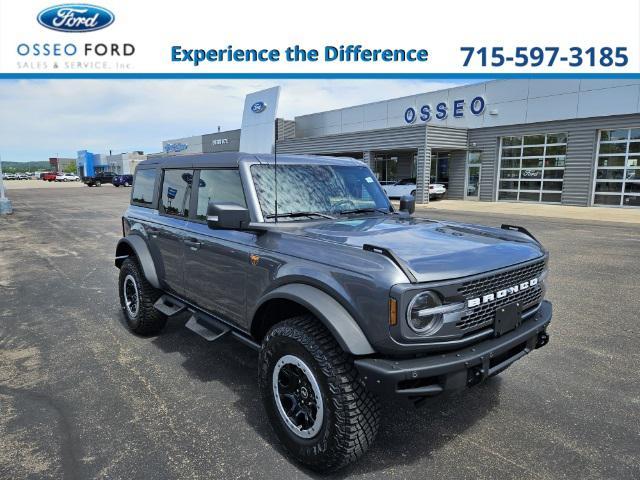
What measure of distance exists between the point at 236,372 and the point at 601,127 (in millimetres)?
22558

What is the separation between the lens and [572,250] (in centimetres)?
971

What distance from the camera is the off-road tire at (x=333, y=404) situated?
236cm

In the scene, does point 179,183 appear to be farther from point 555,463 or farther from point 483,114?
point 483,114

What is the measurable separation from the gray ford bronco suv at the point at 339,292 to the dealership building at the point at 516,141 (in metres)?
21.2


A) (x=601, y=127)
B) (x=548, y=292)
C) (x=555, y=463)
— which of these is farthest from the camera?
(x=601, y=127)

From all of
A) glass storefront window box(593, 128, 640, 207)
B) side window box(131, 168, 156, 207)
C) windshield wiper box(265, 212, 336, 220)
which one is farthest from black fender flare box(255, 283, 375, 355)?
glass storefront window box(593, 128, 640, 207)

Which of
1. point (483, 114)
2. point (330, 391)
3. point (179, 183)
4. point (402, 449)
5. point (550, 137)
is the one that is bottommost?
point (402, 449)

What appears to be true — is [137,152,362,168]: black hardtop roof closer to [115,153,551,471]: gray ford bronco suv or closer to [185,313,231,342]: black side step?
[115,153,551,471]: gray ford bronco suv

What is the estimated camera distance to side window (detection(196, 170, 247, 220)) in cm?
342

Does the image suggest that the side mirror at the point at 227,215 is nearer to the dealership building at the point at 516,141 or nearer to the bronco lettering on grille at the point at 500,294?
the bronco lettering on grille at the point at 500,294

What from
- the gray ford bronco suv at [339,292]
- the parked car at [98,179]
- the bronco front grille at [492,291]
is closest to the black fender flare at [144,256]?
the gray ford bronco suv at [339,292]

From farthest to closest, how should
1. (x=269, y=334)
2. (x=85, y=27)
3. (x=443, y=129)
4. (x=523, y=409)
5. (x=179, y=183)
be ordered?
1. (x=443, y=129)
2. (x=85, y=27)
3. (x=179, y=183)
4. (x=523, y=409)
5. (x=269, y=334)

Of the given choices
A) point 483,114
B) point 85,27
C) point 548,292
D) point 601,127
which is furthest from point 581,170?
point 85,27

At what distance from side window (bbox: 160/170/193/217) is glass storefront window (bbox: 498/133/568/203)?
2261cm
